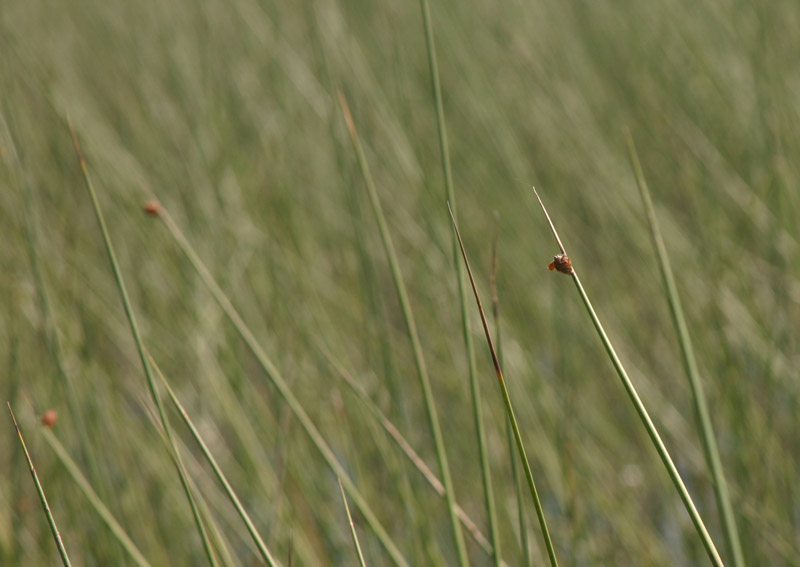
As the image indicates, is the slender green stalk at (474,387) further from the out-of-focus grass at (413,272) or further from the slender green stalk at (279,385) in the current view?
the out-of-focus grass at (413,272)

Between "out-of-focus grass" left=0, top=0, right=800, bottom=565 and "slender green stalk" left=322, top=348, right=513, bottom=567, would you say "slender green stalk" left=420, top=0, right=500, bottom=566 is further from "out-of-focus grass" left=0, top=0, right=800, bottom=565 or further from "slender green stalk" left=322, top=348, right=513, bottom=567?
"out-of-focus grass" left=0, top=0, right=800, bottom=565

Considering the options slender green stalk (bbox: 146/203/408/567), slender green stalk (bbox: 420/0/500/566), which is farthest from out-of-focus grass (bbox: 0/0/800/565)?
slender green stalk (bbox: 420/0/500/566)

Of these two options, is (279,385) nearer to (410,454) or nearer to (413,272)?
(410,454)

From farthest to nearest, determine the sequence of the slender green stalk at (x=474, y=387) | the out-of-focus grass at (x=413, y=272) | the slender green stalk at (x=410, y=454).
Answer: the out-of-focus grass at (x=413, y=272) → the slender green stalk at (x=410, y=454) → the slender green stalk at (x=474, y=387)

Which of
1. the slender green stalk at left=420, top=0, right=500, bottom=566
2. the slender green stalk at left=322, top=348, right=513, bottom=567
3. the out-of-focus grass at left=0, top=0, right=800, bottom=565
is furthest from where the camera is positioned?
the out-of-focus grass at left=0, top=0, right=800, bottom=565

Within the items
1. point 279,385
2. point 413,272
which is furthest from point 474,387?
point 413,272

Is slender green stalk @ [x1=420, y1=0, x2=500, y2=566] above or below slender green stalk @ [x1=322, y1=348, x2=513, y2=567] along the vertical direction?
above

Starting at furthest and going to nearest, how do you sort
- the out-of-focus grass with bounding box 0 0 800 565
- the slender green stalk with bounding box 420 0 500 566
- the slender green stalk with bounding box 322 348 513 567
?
the out-of-focus grass with bounding box 0 0 800 565, the slender green stalk with bounding box 322 348 513 567, the slender green stalk with bounding box 420 0 500 566

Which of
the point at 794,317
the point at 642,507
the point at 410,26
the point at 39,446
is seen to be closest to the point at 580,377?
the point at 642,507

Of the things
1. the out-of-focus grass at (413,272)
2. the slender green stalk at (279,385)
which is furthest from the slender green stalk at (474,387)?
the out-of-focus grass at (413,272)
